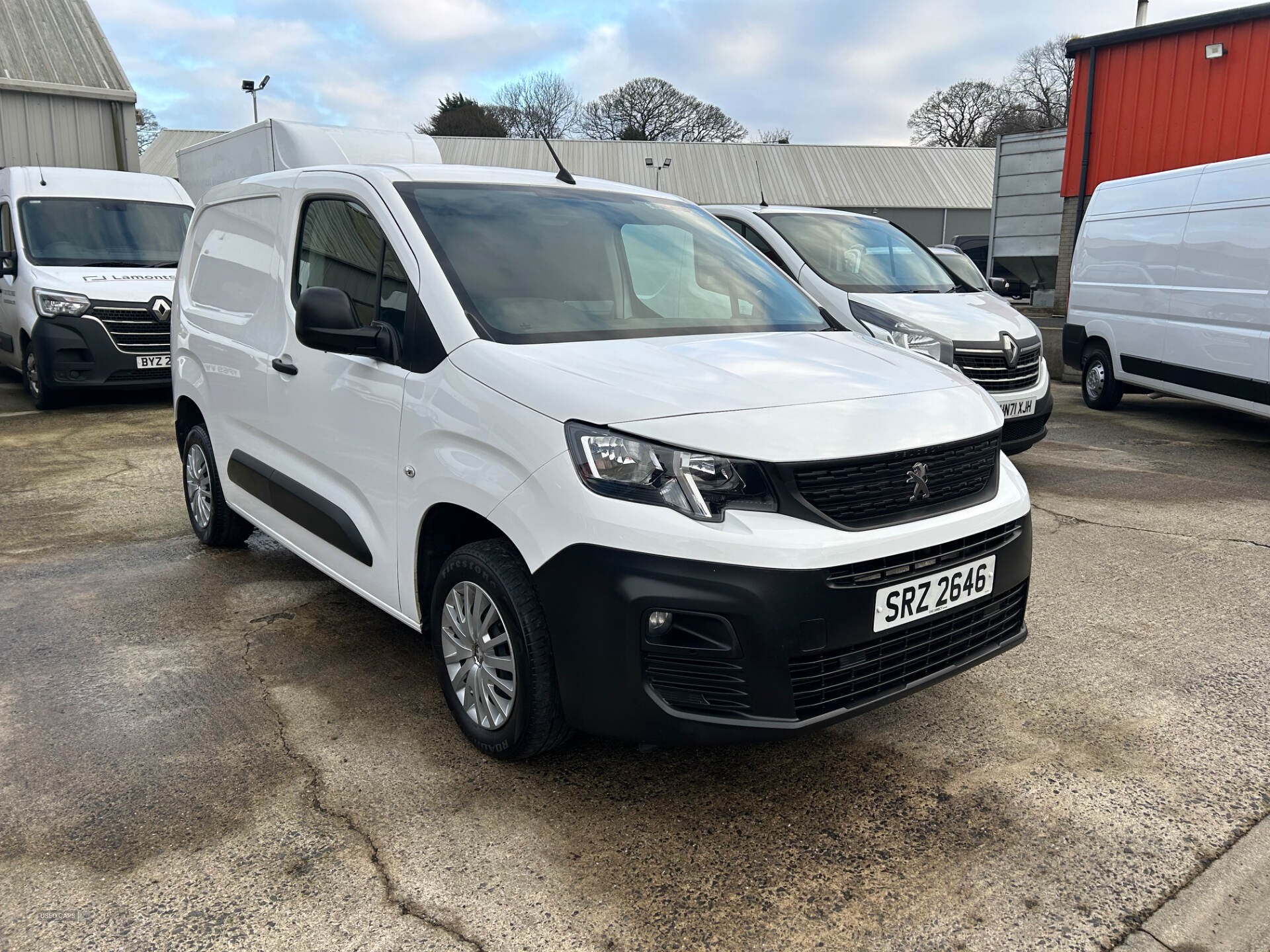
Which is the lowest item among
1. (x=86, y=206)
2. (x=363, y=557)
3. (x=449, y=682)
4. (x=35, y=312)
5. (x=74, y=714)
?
(x=74, y=714)

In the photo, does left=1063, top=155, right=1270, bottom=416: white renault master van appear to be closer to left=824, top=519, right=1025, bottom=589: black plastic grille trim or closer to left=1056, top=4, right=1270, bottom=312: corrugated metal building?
left=1056, top=4, right=1270, bottom=312: corrugated metal building

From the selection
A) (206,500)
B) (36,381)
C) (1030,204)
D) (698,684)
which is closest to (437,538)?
(698,684)

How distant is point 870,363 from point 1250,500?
469 cm

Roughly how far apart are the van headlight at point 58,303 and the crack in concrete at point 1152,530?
861cm

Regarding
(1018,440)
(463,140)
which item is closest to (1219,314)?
(1018,440)

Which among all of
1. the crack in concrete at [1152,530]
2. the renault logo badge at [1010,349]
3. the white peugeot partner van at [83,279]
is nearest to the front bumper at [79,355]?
the white peugeot partner van at [83,279]

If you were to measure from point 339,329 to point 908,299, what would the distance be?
15.8 feet

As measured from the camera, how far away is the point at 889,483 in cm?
265

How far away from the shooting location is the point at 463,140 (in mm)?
40750

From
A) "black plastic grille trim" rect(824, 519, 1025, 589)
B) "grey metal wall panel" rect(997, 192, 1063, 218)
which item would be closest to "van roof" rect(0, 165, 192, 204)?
"black plastic grille trim" rect(824, 519, 1025, 589)

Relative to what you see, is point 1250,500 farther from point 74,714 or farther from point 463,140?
point 463,140

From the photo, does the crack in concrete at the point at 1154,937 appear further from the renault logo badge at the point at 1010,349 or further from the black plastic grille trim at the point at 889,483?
the renault logo badge at the point at 1010,349

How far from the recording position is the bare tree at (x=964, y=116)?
5362 cm

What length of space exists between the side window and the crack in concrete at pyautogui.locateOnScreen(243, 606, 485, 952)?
4857 millimetres
